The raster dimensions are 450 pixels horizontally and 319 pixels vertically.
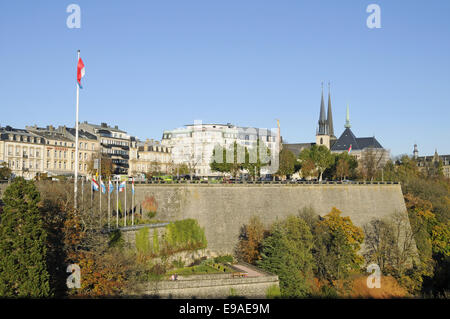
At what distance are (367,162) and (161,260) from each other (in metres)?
58.0

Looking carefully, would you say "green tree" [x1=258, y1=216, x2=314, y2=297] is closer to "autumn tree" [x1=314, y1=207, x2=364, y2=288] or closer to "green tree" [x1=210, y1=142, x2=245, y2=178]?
"autumn tree" [x1=314, y1=207, x2=364, y2=288]

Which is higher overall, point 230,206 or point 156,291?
point 230,206

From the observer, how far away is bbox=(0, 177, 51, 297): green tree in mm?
24031

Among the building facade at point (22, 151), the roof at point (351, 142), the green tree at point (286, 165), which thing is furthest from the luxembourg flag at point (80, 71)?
the roof at point (351, 142)

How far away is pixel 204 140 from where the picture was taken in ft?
348

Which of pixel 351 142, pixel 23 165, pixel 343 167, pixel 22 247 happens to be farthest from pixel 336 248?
pixel 351 142

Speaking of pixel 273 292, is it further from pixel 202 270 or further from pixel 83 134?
pixel 83 134

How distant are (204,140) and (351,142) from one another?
47.3 metres

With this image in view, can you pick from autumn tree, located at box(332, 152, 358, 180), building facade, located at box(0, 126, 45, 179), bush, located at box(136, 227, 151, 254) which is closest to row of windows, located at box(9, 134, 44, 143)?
building facade, located at box(0, 126, 45, 179)

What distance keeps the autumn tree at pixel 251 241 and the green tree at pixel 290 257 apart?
298 centimetres

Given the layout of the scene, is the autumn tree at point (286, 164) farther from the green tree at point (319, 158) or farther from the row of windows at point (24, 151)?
the row of windows at point (24, 151)
